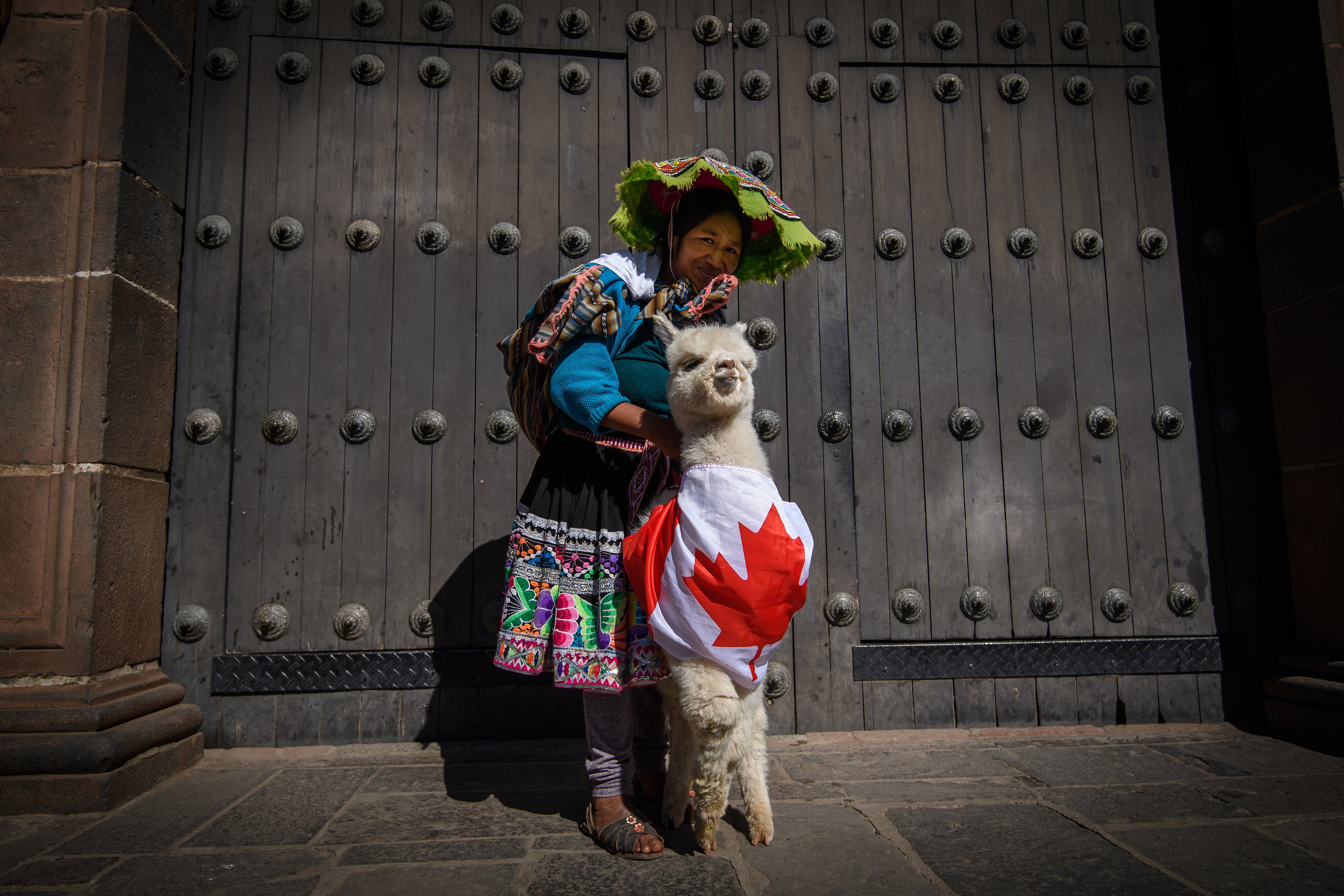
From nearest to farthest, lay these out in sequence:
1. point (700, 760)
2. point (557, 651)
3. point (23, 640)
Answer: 1. point (700, 760)
2. point (557, 651)
3. point (23, 640)

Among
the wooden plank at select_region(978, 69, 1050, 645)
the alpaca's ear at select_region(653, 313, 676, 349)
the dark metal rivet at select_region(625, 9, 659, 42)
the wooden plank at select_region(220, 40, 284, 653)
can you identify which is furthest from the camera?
the dark metal rivet at select_region(625, 9, 659, 42)

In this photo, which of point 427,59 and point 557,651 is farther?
point 427,59

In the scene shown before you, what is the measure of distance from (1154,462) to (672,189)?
8.11 feet

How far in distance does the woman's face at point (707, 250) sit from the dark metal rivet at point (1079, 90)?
7.25 ft

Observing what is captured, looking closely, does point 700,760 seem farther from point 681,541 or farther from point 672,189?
point 672,189

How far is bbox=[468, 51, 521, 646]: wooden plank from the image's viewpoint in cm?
295

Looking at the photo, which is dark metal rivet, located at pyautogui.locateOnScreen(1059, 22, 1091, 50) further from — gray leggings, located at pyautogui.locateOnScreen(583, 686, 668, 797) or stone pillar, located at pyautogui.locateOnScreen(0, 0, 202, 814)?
stone pillar, located at pyautogui.locateOnScreen(0, 0, 202, 814)

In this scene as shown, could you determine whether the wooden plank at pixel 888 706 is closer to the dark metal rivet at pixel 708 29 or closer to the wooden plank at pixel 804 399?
the wooden plank at pixel 804 399

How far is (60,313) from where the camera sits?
251 centimetres

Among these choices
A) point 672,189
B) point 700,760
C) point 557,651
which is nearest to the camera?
point 700,760

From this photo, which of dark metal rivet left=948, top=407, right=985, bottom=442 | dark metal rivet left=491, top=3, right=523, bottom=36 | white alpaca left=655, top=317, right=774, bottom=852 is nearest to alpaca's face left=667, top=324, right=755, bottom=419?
white alpaca left=655, top=317, right=774, bottom=852

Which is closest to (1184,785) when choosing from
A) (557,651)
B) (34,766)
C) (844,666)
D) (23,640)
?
(844,666)

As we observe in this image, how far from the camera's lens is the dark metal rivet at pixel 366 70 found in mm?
3100

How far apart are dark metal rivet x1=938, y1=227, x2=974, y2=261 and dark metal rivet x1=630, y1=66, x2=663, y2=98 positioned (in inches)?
56.6
